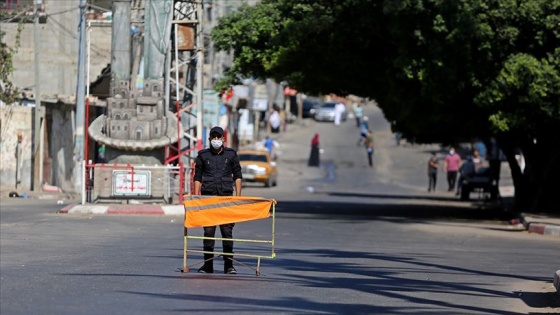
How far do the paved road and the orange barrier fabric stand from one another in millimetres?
679

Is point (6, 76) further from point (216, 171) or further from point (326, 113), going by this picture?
point (326, 113)

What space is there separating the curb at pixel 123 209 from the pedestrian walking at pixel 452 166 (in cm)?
2668

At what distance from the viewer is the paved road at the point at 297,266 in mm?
12141

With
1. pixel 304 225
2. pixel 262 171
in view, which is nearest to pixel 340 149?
pixel 262 171

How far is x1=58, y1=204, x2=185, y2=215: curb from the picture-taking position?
29.2m

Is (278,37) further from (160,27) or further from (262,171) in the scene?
(262,171)

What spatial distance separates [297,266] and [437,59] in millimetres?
13800

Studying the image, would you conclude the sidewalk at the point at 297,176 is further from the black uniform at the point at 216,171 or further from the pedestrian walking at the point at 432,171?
the black uniform at the point at 216,171

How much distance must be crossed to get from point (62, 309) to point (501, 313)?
14.4 feet

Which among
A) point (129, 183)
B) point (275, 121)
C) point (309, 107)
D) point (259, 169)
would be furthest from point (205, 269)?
point (309, 107)

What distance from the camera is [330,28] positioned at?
3189 cm

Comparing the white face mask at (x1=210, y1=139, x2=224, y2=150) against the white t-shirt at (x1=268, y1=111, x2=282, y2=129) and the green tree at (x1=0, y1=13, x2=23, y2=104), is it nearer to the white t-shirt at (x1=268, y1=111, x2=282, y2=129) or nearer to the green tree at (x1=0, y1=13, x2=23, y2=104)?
the green tree at (x1=0, y1=13, x2=23, y2=104)

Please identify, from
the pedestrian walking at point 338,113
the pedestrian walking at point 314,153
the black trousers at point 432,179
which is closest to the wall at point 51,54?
the black trousers at point 432,179

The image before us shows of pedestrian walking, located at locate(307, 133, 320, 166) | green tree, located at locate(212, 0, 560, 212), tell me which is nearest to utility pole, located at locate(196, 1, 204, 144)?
green tree, located at locate(212, 0, 560, 212)
